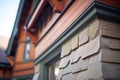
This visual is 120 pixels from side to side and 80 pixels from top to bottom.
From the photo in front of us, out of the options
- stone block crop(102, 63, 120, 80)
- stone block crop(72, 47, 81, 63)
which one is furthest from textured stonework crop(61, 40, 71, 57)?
stone block crop(102, 63, 120, 80)

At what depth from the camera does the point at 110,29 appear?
203 centimetres

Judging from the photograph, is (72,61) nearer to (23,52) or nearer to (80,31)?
(80,31)

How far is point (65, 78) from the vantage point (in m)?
2.58

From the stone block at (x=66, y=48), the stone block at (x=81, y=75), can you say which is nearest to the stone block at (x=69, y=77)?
the stone block at (x=81, y=75)

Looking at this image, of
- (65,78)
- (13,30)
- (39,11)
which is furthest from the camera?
(13,30)

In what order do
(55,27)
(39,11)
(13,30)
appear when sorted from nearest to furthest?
(55,27)
(39,11)
(13,30)

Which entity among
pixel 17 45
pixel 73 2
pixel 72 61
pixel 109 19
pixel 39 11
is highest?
pixel 17 45

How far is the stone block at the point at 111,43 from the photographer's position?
1928 millimetres

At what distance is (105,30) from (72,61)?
2.23 ft

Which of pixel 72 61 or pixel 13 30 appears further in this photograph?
pixel 13 30

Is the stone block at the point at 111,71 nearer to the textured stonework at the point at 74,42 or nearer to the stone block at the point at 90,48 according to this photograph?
the stone block at the point at 90,48

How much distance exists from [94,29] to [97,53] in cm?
30

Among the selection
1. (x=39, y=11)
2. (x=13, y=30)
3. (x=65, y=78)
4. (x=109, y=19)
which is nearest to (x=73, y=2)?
(x=109, y=19)

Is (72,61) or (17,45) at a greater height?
(17,45)
